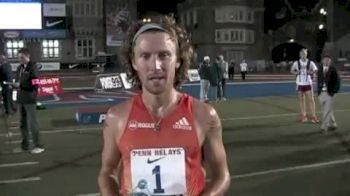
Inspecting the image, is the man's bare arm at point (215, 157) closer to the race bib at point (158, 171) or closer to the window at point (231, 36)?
the race bib at point (158, 171)

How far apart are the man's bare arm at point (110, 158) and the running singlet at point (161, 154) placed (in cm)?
7

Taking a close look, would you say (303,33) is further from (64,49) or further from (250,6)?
(64,49)

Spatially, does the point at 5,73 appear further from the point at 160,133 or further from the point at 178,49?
the point at 160,133

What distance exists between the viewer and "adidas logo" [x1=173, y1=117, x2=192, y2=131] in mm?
2334

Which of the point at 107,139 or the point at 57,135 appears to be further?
the point at 57,135

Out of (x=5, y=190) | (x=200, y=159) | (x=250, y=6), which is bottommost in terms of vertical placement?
(x=5, y=190)

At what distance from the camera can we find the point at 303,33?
69.1 metres

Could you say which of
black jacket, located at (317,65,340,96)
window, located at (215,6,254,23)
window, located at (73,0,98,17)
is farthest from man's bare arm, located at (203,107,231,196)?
window, located at (215,6,254,23)

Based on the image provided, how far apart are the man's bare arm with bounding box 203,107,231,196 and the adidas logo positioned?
11 centimetres

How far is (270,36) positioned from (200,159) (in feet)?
222

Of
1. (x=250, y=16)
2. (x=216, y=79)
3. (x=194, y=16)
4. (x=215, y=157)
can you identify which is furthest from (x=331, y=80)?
(x=250, y=16)

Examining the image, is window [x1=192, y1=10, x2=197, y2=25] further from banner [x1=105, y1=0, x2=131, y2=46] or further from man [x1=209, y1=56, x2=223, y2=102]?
man [x1=209, y1=56, x2=223, y2=102]

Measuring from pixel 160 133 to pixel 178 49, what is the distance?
0.39 meters

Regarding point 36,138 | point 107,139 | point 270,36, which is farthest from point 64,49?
point 107,139
